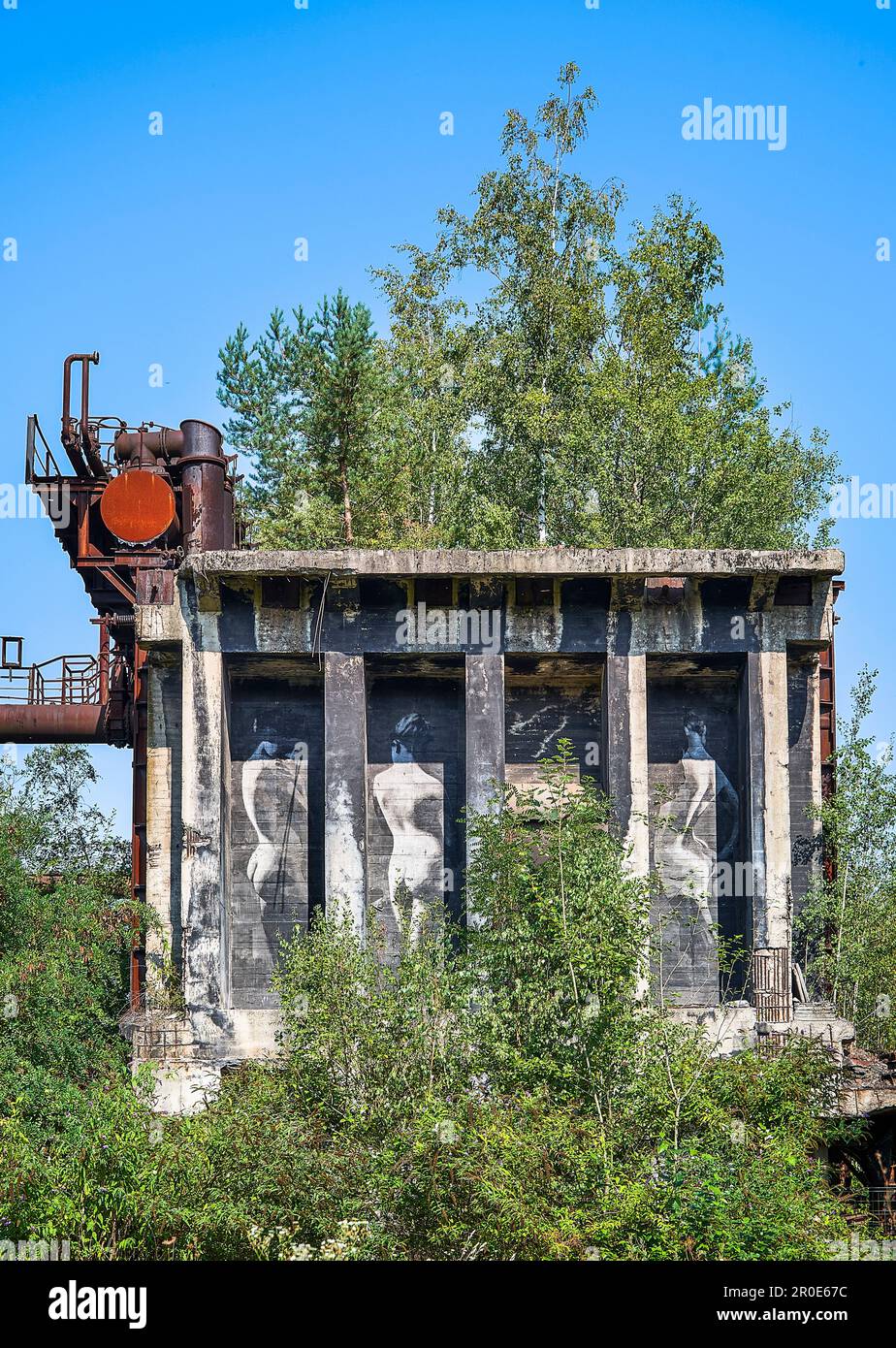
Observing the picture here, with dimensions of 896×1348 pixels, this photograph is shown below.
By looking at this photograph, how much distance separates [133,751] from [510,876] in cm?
763

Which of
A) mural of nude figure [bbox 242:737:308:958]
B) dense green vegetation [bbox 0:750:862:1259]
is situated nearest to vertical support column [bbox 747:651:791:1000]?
dense green vegetation [bbox 0:750:862:1259]

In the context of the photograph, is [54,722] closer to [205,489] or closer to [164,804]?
[205,489]

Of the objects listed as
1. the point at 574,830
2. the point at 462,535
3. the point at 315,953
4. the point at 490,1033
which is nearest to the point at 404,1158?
the point at 490,1033

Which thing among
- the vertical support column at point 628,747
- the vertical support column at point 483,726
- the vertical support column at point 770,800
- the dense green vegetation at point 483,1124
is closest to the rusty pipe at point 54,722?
the vertical support column at point 483,726

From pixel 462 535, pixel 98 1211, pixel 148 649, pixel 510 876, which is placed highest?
pixel 462 535

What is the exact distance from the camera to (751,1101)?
1385 centimetres

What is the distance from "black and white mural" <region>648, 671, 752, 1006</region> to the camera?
18.5 metres

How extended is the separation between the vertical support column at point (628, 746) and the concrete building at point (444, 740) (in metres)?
0.03

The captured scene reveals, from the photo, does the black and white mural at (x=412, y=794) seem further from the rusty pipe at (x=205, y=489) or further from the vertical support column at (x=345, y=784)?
the rusty pipe at (x=205, y=489)

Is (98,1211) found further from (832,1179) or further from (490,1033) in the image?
(832,1179)

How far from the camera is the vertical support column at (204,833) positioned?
1736 cm

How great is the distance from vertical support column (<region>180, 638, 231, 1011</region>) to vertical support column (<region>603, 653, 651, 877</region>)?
4.70 meters

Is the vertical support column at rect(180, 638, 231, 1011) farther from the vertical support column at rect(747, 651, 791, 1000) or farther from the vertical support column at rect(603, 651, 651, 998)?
the vertical support column at rect(747, 651, 791, 1000)
